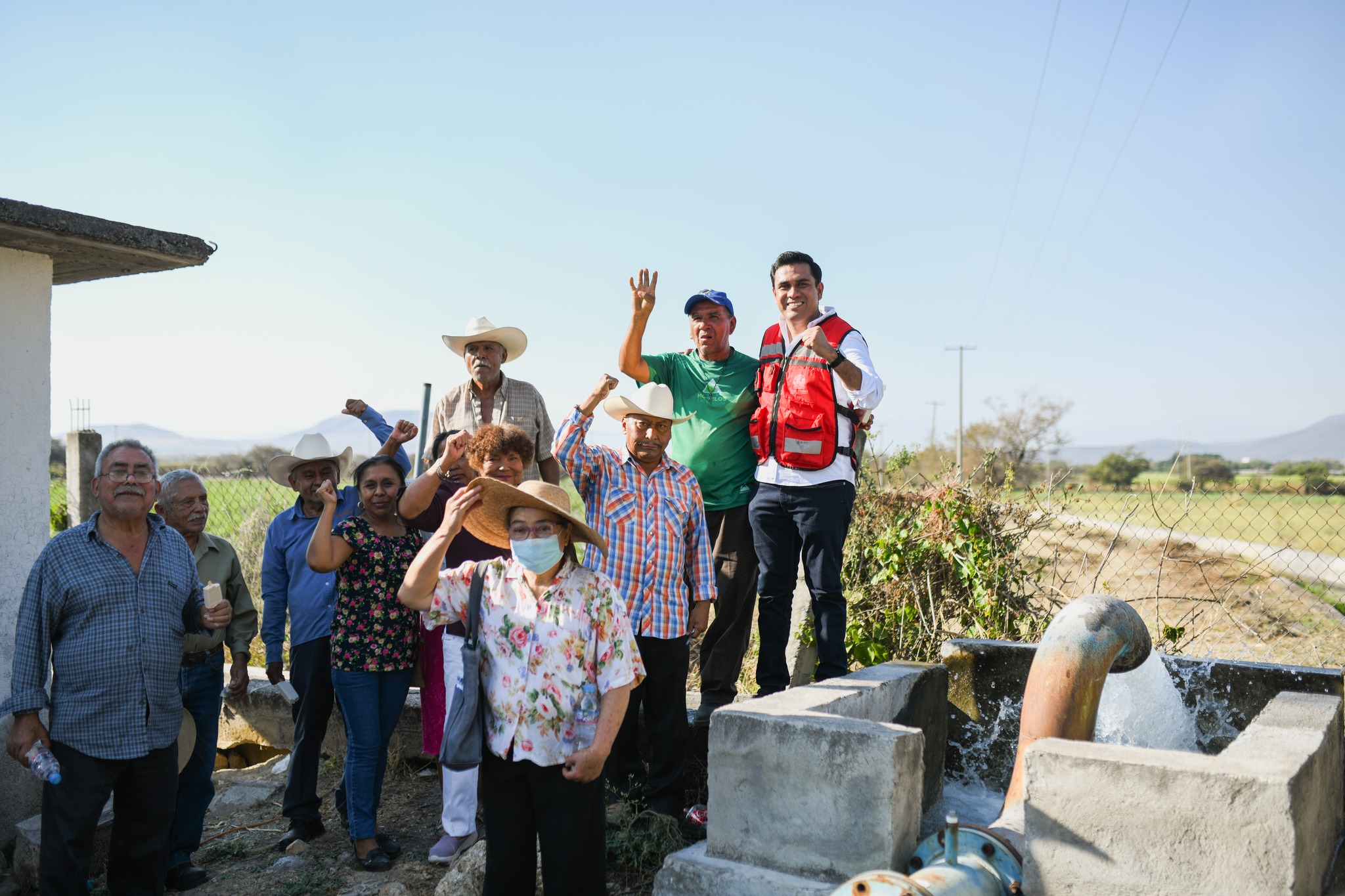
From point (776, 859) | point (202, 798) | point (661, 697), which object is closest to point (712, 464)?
point (661, 697)

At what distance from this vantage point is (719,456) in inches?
197

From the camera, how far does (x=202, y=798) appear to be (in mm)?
4648

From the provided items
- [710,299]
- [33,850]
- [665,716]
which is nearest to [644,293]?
[710,299]

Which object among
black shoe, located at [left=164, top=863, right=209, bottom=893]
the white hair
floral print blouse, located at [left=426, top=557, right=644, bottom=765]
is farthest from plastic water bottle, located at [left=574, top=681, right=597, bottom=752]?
black shoe, located at [left=164, top=863, right=209, bottom=893]

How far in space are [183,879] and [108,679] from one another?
4.15 feet

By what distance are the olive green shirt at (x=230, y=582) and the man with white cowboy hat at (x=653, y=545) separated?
184 centimetres

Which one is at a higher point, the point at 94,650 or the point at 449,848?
the point at 94,650

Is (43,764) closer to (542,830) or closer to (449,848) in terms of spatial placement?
(449,848)

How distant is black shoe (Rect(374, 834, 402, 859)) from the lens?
455 centimetres

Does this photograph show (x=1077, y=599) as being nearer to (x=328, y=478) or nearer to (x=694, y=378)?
(x=694, y=378)

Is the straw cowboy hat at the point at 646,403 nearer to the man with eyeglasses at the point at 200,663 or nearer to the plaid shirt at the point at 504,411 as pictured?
the plaid shirt at the point at 504,411

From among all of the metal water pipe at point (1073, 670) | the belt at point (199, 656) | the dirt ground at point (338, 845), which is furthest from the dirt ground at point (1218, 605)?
the belt at point (199, 656)

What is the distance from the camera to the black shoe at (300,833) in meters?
4.76

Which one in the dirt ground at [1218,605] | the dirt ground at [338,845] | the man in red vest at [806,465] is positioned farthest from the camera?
the dirt ground at [1218,605]
